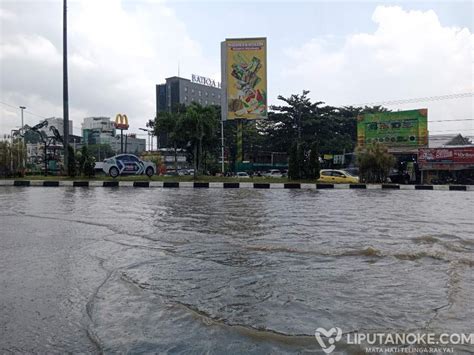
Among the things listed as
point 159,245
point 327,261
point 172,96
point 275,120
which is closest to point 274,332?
point 327,261

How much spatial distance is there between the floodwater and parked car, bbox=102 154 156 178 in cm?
1709

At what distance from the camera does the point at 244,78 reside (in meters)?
33.5

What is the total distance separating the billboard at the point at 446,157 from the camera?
92.9 feet

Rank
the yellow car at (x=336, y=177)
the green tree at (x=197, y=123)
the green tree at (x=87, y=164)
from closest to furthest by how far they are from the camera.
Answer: the green tree at (x=87, y=164), the yellow car at (x=336, y=177), the green tree at (x=197, y=123)

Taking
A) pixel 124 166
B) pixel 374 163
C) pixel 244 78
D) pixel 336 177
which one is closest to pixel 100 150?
pixel 244 78

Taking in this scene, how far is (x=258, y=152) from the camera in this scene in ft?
167

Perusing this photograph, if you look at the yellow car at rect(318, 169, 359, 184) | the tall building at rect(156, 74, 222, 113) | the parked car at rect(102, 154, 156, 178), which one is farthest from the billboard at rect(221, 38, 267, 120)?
the tall building at rect(156, 74, 222, 113)

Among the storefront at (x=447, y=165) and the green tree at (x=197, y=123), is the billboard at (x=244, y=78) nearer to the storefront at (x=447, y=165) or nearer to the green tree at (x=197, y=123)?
the green tree at (x=197, y=123)

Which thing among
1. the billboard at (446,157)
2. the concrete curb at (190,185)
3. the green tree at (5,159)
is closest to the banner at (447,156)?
the billboard at (446,157)

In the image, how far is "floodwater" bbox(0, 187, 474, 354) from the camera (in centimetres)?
247

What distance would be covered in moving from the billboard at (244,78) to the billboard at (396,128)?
373 inches

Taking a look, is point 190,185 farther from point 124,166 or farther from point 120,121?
point 120,121

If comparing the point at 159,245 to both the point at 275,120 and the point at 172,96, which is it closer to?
the point at 275,120

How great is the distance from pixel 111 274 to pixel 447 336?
8.82 feet
